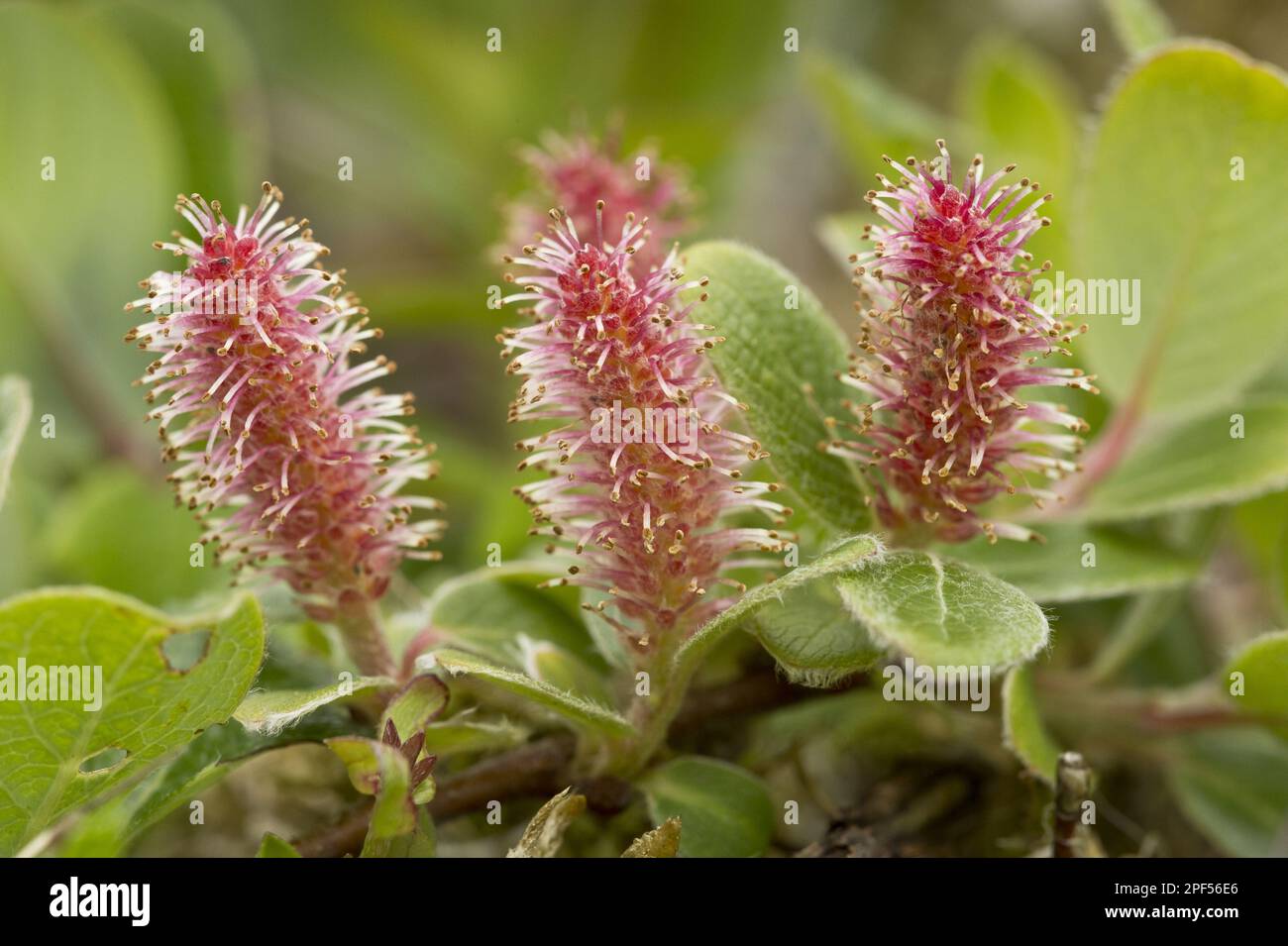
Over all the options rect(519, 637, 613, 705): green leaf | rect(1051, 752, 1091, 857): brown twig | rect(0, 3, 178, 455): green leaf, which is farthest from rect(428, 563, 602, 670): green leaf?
rect(0, 3, 178, 455): green leaf

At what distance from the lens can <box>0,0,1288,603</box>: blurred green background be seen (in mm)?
2064

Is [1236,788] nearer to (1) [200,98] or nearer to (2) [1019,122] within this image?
(2) [1019,122]

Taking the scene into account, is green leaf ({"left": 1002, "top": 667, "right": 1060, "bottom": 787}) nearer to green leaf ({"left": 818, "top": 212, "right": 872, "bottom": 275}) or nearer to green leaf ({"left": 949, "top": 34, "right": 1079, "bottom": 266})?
green leaf ({"left": 818, "top": 212, "right": 872, "bottom": 275})

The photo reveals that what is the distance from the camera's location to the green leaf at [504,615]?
1.31 m

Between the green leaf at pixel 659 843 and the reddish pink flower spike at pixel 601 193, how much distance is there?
62 centimetres

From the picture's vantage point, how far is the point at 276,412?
Answer: 1113 millimetres

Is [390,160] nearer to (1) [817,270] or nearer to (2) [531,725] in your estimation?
(1) [817,270]

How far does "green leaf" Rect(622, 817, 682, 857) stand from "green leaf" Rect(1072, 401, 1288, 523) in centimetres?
61

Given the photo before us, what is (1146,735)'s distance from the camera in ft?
5.00

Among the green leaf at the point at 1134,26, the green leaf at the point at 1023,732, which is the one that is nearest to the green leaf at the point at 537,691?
the green leaf at the point at 1023,732

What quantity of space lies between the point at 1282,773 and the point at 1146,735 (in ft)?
0.54

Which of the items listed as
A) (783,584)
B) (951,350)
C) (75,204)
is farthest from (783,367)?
(75,204)
